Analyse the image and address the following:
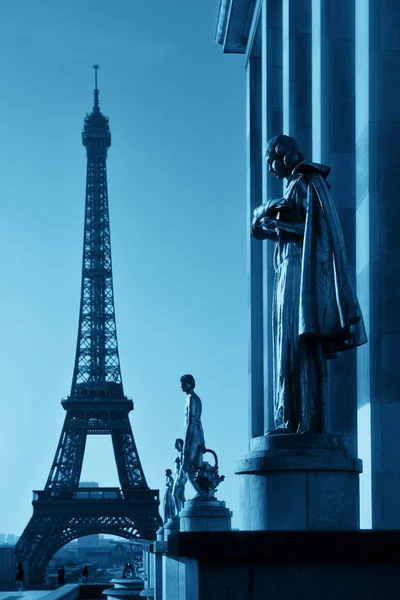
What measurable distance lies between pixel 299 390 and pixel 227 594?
2.63 meters

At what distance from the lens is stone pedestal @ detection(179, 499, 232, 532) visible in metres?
25.8

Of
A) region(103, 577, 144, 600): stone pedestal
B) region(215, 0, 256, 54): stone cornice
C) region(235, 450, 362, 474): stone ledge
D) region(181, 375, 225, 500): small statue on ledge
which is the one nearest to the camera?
region(235, 450, 362, 474): stone ledge

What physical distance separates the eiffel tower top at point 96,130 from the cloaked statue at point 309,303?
349 feet

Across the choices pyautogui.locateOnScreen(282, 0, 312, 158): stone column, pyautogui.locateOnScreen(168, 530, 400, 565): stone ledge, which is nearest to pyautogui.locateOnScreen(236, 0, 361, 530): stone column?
pyautogui.locateOnScreen(168, 530, 400, 565): stone ledge

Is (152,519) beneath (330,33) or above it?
beneath

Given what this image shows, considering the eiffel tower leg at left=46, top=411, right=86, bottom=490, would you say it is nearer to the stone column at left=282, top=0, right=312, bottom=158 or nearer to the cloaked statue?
the stone column at left=282, top=0, right=312, bottom=158

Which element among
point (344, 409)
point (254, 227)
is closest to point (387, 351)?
point (344, 409)

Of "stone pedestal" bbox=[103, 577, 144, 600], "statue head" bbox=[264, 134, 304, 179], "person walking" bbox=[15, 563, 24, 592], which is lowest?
"person walking" bbox=[15, 563, 24, 592]

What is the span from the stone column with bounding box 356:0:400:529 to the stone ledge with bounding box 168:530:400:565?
7.39m

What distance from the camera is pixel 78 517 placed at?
102062 millimetres

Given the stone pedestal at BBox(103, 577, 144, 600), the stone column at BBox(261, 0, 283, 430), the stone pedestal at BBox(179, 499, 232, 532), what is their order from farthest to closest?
the stone pedestal at BBox(103, 577, 144, 600) < the stone column at BBox(261, 0, 283, 430) < the stone pedestal at BBox(179, 499, 232, 532)

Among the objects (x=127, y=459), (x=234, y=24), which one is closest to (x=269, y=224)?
(x=234, y=24)

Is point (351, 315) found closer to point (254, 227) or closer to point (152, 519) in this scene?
point (254, 227)

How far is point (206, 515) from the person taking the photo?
26.0 metres
